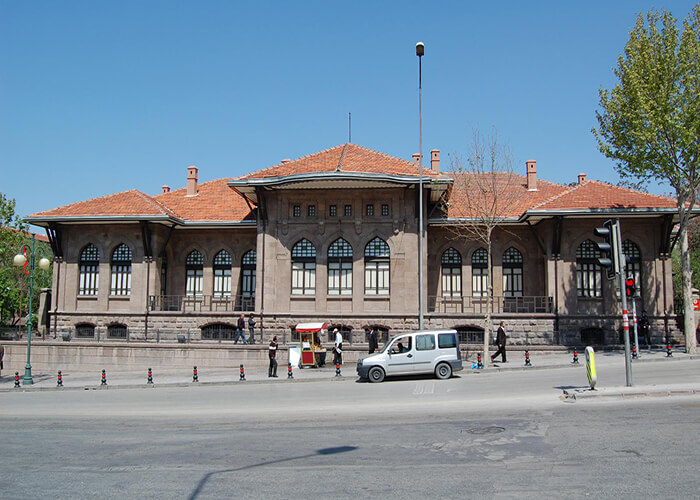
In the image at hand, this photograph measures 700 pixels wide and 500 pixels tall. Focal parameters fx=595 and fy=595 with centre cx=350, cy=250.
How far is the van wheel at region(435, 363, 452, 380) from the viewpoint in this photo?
21.2 metres

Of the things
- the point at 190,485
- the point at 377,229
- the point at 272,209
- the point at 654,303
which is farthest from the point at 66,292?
the point at 654,303

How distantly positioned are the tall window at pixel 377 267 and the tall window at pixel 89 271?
15.7 m

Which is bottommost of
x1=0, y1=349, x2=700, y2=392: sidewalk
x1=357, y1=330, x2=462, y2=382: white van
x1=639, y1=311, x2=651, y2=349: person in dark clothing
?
x1=0, y1=349, x2=700, y2=392: sidewalk

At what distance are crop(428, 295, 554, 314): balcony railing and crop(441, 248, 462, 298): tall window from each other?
47 centimetres

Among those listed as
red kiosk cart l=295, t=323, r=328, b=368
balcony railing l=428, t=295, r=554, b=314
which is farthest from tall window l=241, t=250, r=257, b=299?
balcony railing l=428, t=295, r=554, b=314

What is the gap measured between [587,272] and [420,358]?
14.3 meters

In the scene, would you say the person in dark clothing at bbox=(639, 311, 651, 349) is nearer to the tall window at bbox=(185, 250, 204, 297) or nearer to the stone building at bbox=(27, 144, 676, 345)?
the stone building at bbox=(27, 144, 676, 345)

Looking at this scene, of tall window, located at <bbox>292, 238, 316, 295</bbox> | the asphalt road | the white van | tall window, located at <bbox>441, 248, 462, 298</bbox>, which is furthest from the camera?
tall window, located at <bbox>441, 248, 462, 298</bbox>

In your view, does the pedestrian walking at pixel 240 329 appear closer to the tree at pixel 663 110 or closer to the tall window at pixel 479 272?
the tall window at pixel 479 272

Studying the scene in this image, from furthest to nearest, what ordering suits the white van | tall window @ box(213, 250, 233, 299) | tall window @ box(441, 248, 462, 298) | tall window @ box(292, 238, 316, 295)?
tall window @ box(213, 250, 233, 299)
tall window @ box(441, 248, 462, 298)
tall window @ box(292, 238, 316, 295)
the white van

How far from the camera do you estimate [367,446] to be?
10.7 meters

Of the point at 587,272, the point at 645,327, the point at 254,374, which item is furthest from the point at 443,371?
the point at 587,272

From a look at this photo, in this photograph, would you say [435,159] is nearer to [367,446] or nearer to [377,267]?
[377,267]

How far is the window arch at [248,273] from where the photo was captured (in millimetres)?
35969
